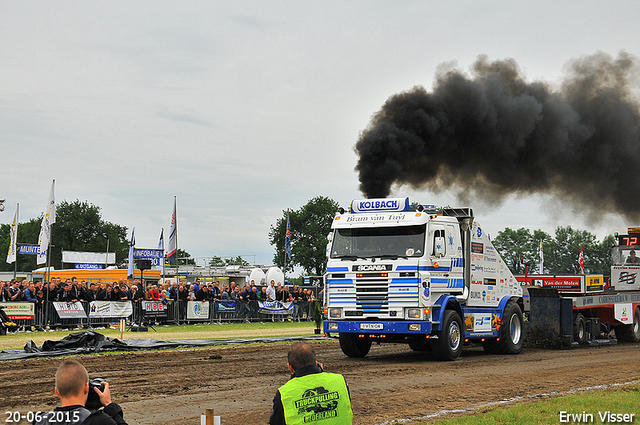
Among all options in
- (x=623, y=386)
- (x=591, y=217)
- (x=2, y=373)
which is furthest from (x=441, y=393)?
(x=591, y=217)

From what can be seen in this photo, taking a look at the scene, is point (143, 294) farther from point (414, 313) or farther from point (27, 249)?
point (27, 249)

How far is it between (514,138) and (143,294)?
15.4 meters

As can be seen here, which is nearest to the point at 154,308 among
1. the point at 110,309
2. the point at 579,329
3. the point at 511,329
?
the point at 110,309

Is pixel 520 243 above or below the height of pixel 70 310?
above

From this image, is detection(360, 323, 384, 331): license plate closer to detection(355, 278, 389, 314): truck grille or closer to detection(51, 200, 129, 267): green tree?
detection(355, 278, 389, 314): truck grille

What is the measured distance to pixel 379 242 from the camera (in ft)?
47.3

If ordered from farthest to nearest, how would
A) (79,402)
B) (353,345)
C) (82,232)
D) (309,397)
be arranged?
(82,232) < (353,345) < (309,397) < (79,402)

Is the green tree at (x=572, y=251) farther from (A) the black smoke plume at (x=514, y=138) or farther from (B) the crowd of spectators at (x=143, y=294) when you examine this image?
(A) the black smoke plume at (x=514, y=138)

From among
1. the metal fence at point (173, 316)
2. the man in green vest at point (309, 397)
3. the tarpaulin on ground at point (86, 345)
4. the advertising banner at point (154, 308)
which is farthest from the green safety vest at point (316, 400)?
the advertising banner at point (154, 308)

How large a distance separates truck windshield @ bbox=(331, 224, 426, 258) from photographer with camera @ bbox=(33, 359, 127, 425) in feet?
35.1

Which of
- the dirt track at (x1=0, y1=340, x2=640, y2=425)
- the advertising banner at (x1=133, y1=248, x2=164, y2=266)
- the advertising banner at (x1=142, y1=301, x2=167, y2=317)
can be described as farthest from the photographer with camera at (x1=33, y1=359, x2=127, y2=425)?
the advertising banner at (x1=133, y1=248, x2=164, y2=266)

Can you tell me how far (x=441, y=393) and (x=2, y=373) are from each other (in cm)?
782

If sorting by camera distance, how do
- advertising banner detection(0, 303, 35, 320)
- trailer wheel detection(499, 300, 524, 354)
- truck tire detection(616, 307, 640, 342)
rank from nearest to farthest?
1. trailer wheel detection(499, 300, 524, 354)
2. truck tire detection(616, 307, 640, 342)
3. advertising banner detection(0, 303, 35, 320)

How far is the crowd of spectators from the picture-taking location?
932 inches
